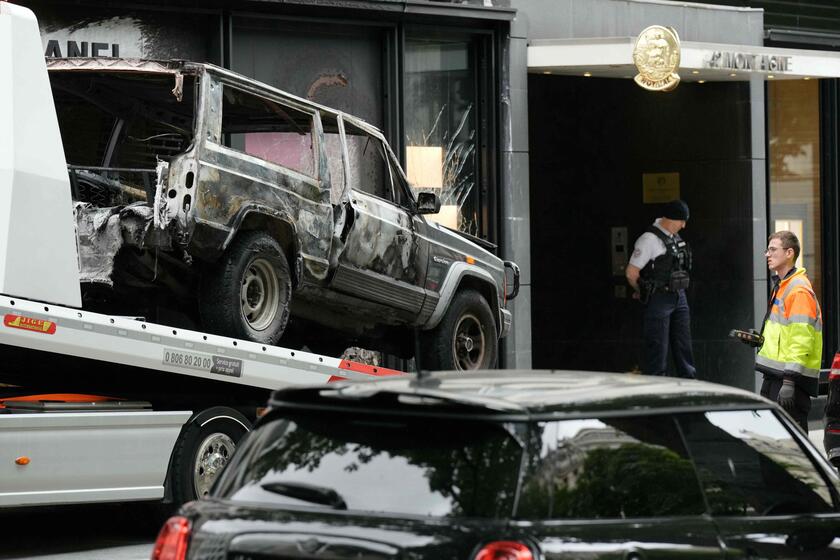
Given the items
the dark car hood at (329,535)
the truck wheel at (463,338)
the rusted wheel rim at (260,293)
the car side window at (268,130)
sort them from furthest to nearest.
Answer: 1. the truck wheel at (463,338)
2. the car side window at (268,130)
3. the rusted wheel rim at (260,293)
4. the dark car hood at (329,535)

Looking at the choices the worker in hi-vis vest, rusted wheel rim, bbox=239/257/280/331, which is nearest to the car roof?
rusted wheel rim, bbox=239/257/280/331

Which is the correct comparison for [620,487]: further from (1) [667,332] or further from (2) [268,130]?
(1) [667,332]

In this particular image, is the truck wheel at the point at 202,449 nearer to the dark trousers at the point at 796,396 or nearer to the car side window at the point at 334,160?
the car side window at the point at 334,160

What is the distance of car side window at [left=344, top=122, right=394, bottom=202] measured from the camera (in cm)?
1202

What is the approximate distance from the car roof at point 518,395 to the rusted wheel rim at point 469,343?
7540mm

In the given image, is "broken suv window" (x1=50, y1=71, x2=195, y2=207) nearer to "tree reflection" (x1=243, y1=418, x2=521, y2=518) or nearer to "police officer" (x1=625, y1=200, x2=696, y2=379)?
"tree reflection" (x1=243, y1=418, x2=521, y2=518)

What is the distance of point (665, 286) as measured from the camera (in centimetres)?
1747

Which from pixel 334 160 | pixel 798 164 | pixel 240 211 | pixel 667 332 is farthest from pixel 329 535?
pixel 798 164

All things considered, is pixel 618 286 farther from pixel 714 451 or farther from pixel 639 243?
pixel 714 451

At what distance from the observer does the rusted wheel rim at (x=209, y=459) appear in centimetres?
965

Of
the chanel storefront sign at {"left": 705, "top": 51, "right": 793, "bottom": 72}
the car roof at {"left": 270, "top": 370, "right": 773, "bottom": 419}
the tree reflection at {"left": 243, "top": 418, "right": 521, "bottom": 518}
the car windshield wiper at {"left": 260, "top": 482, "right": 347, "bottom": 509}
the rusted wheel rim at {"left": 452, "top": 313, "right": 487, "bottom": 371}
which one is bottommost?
the rusted wheel rim at {"left": 452, "top": 313, "right": 487, "bottom": 371}

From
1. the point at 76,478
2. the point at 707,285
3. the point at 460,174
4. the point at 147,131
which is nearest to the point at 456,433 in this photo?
the point at 76,478

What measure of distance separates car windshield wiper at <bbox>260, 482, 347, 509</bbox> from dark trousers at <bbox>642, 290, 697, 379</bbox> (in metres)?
13.1

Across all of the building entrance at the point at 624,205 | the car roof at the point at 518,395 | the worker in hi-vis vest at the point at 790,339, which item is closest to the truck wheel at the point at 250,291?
the worker in hi-vis vest at the point at 790,339
